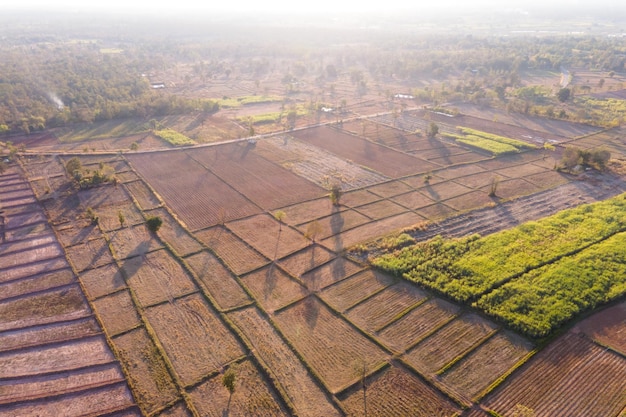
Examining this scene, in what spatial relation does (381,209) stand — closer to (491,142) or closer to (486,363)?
(486,363)

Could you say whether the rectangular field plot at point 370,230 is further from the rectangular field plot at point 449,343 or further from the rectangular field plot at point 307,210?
the rectangular field plot at point 449,343

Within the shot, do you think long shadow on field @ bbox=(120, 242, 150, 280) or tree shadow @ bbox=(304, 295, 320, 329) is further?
long shadow on field @ bbox=(120, 242, 150, 280)

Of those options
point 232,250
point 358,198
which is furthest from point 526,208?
point 232,250

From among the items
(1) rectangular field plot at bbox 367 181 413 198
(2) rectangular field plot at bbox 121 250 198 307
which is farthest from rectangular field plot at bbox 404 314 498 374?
(1) rectangular field plot at bbox 367 181 413 198

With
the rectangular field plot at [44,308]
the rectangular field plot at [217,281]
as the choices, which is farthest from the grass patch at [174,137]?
the rectangular field plot at [44,308]

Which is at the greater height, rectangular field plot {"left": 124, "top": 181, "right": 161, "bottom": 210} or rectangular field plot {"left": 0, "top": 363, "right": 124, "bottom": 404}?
rectangular field plot {"left": 0, "top": 363, "right": 124, "bottom": 404}

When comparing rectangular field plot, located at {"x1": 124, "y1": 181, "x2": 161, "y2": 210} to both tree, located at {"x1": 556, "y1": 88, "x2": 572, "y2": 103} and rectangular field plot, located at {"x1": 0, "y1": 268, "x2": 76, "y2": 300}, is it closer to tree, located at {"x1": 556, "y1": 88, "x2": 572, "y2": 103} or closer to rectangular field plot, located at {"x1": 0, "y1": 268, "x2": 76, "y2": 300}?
rectangular field plot, located at {"x1": 0, "y1": 268, "x2": 76, "y2": 300}
